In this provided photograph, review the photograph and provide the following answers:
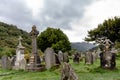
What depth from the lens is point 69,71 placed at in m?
13.0

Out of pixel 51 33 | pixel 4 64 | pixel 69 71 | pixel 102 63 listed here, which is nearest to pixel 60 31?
pixel 51 33

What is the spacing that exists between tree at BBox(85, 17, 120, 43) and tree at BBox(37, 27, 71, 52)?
6.79 metres

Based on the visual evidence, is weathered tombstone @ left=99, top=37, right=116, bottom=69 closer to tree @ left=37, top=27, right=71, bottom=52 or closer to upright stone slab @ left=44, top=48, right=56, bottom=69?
upright stone slab @ left=44, top=48, right=56, bottom=69

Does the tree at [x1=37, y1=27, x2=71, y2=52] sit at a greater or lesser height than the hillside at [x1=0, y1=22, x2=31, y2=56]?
lesser

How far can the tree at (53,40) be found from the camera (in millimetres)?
70463

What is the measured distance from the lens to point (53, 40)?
239ft

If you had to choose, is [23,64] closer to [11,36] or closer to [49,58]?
[49,58]

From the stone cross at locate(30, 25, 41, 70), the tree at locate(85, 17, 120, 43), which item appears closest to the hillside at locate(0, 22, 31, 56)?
the tree at locate(85, 17, 120, 43)

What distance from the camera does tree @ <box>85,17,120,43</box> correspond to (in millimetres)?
65000

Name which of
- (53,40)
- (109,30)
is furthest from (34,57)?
(53,40)

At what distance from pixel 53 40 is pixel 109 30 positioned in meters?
13.5

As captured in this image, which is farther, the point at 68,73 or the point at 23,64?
the point at 23,64

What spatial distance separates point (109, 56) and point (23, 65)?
9.14 meters

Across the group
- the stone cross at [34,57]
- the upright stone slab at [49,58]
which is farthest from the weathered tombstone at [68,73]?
the stone cross at [34,57]
